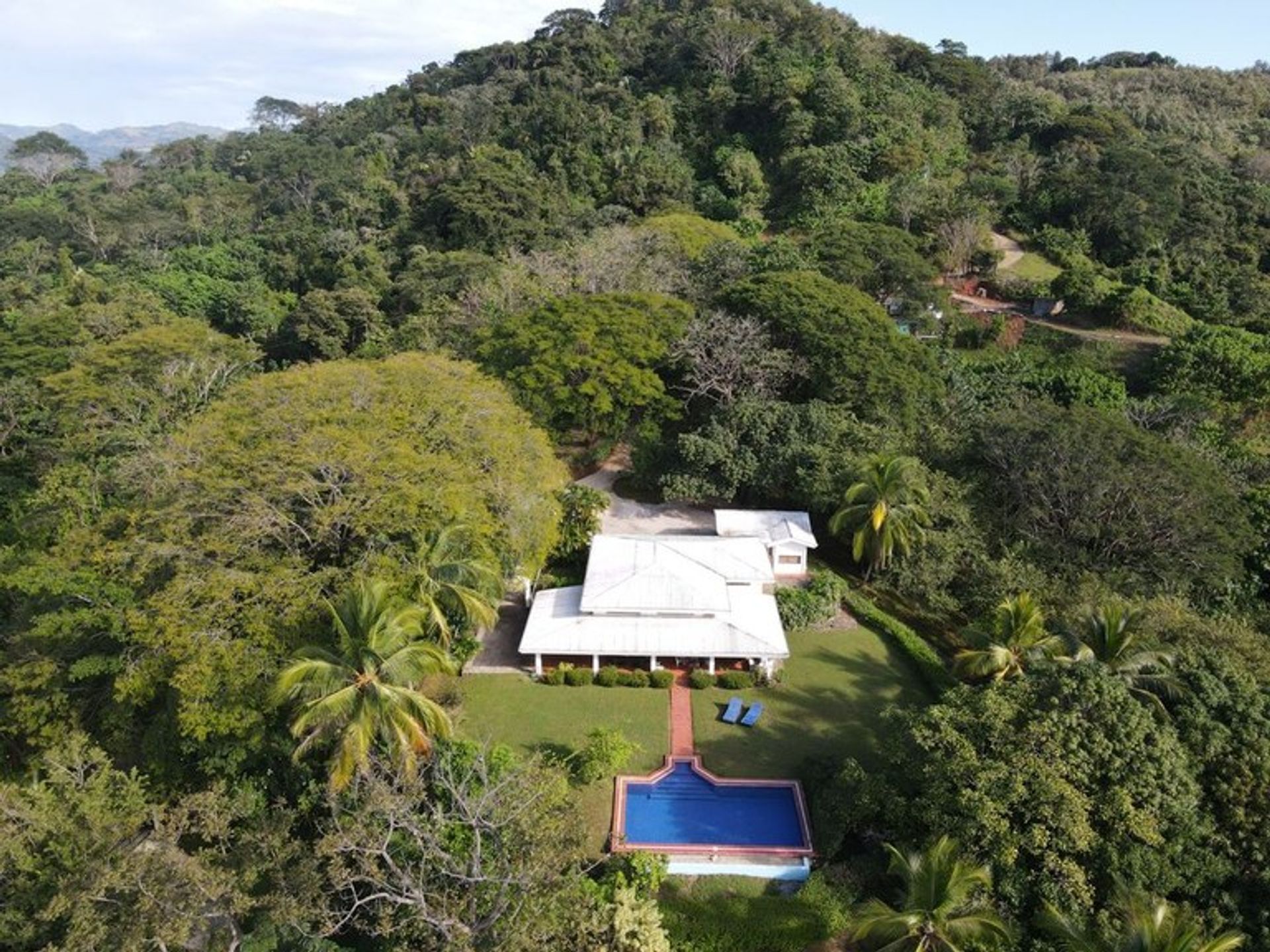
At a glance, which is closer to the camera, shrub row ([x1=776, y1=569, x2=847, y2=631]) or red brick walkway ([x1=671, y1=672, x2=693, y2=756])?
red brick walkway ([x1=671, y1=672, x2=693, y2=756])

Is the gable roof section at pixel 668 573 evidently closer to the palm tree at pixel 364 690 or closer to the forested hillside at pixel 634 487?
the forested hillside at pixel 634 487

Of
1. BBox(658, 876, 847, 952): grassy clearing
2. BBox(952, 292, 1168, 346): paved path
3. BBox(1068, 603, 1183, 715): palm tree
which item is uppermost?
BBox(952, 292, 1168, 346): paved path

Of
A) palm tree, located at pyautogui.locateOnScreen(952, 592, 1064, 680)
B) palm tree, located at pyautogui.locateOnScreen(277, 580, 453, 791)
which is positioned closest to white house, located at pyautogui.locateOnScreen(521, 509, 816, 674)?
palm tree, located at pyautogui.locateOnScreen(952, 592, 1064, 680)

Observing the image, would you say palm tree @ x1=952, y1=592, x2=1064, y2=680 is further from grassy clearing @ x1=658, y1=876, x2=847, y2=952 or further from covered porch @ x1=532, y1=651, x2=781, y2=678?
grassy clearing @ x1=658, y1=876, x2=847, y2=952

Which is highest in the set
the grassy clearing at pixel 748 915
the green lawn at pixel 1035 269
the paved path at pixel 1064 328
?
the green lawn at pixel 1035 269

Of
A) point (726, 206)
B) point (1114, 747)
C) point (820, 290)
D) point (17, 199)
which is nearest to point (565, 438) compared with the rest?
point (820, 290)

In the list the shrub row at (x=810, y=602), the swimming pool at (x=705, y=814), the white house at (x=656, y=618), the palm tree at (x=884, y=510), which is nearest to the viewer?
the swimming pool at (x=705, y=814)

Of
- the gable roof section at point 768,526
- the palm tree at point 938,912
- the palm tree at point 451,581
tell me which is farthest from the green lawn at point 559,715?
the gable roof section at point 768,526
